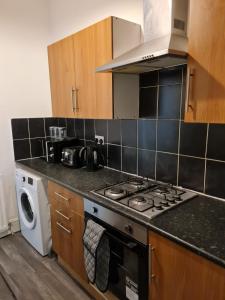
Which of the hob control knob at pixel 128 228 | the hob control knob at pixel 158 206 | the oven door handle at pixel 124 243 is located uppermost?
the hob control knob at pixel 158 206

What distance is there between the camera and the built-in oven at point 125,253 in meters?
1.23

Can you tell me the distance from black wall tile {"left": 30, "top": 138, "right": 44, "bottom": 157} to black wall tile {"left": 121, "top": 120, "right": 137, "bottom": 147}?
3.90 feet

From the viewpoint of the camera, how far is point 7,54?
→ 2.37 m

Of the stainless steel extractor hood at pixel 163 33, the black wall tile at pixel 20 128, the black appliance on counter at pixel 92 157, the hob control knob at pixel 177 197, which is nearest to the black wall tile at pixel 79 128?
the black appliance on counter at pixel 92 157

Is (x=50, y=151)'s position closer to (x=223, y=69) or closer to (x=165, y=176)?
(x=165, y=176)

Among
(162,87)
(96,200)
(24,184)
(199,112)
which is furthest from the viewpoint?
(24,184)

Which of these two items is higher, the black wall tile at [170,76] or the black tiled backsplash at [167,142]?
the black wall tile at [170,76]

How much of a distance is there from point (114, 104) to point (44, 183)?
1.02 metres

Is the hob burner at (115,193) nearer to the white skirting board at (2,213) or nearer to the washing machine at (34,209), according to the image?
the washing machine at (34,209)

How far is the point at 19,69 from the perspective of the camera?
2463mm

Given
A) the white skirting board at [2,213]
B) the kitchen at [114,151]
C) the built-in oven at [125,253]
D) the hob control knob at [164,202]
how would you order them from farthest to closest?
the white skirting board at [2,213]
the hob control knob at [164,202]
the built-in oven at [125,253]
the kitchen at [114,151]

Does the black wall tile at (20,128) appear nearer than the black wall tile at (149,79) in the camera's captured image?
No

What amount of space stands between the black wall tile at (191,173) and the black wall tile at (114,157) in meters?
0.65

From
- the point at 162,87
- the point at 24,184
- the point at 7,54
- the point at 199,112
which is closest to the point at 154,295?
the point at 199,112
